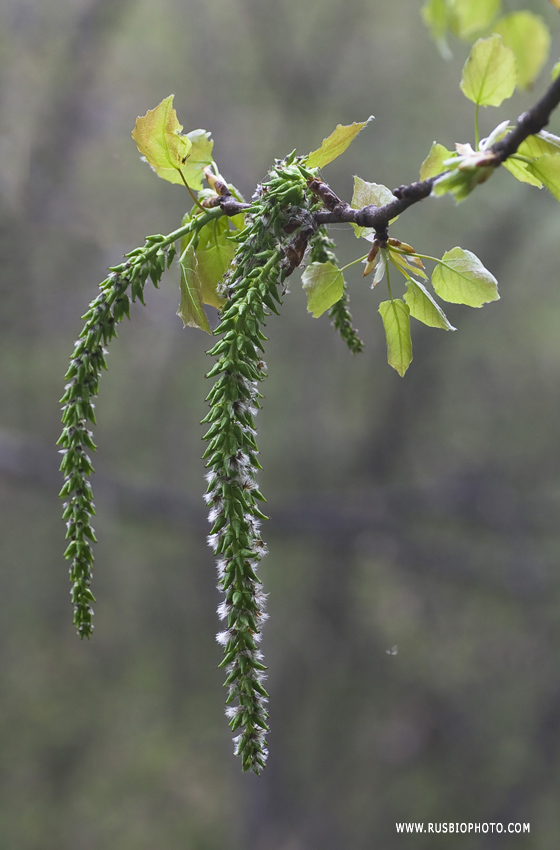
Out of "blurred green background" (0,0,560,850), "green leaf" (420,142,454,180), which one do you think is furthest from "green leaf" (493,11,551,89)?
"blurred green background" (0,0,560,850)

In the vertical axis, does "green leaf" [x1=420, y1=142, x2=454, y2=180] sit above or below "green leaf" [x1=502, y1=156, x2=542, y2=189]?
above

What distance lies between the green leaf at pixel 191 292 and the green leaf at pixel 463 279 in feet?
0.65

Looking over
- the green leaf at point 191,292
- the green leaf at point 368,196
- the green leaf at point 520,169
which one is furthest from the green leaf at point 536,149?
the green leaf at point 191,292

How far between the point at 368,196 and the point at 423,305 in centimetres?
10

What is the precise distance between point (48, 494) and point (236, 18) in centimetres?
349

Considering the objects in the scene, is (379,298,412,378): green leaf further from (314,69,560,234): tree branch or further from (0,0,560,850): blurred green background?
(0,0,560,850): blurred green background

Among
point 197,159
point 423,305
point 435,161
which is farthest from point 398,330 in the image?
point 197,159

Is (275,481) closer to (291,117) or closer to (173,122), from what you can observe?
(291,117)

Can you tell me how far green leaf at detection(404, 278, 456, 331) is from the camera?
0.51 m

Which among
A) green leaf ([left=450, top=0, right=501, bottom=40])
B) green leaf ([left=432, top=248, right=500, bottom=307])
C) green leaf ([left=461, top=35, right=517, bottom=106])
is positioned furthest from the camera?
green leaf ([left=432, top=248, right=500, bottom=307])

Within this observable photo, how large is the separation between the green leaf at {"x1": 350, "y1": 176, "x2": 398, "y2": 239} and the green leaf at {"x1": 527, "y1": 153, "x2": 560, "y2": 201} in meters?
0.12

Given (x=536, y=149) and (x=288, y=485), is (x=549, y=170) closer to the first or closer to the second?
(x=536, y=149)

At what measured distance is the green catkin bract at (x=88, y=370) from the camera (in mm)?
493

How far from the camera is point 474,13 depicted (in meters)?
0.30
